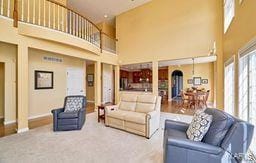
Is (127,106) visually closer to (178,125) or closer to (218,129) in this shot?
(178,125)

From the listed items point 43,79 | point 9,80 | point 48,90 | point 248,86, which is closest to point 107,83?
point 48,90

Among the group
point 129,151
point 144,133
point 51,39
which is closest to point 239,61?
point 144,133

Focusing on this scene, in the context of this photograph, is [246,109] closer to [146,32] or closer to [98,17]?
[146,32]

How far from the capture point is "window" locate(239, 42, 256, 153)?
2453 millimetres

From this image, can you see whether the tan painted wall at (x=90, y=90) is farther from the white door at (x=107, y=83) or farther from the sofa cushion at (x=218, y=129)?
the sofa cushion at (x=218, y=129)

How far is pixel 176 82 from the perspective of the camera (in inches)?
465

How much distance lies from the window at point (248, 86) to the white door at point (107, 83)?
285 inches

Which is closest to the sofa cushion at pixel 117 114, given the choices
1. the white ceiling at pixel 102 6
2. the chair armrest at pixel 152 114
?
the chair armrest at pixel 152 114

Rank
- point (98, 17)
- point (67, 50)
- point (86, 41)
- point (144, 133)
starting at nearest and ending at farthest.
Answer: point (144, 133)
point (67, 50)
point (86, 41)
point (98, 17)

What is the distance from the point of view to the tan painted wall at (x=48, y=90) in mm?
5309

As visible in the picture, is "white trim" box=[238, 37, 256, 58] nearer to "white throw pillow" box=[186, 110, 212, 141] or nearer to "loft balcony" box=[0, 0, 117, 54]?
"white throw pillow" box=[186, 110, 212, 141]

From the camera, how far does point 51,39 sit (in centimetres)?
441

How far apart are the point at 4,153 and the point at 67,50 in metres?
3.53

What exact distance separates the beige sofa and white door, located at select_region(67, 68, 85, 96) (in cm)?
325
